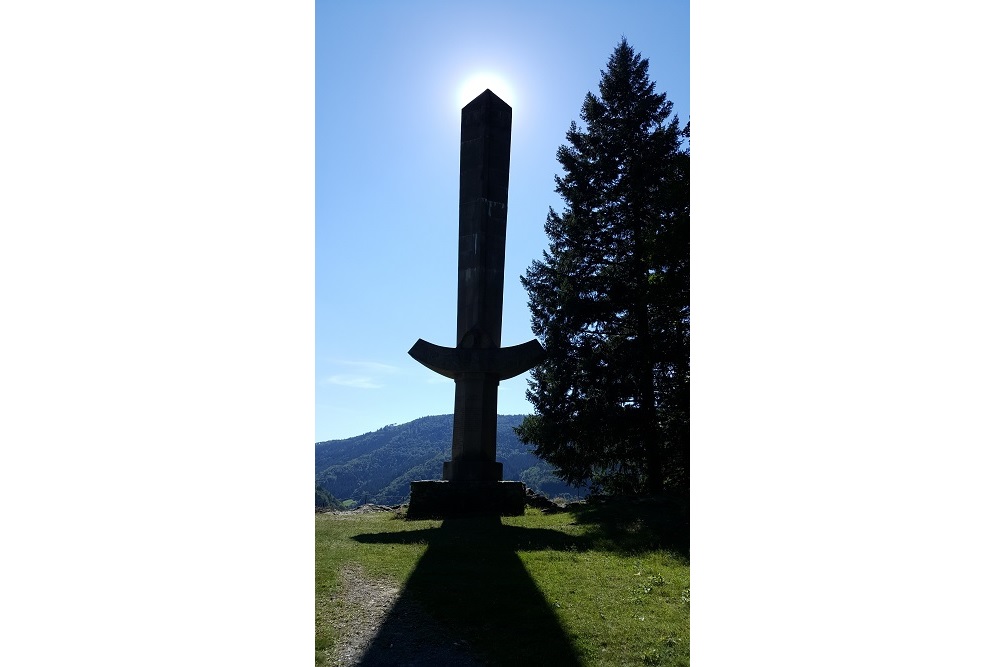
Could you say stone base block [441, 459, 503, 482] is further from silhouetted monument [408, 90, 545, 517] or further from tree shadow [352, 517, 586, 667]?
tree shadow [352, 517, 586, 667]

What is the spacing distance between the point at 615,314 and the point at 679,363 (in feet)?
8.36

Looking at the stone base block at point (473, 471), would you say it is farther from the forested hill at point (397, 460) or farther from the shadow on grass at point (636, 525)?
the forested hill at point (397, 460)

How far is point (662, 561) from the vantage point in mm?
7320

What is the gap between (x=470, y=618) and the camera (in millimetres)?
4965

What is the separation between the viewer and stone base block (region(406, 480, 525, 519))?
11.5 metres

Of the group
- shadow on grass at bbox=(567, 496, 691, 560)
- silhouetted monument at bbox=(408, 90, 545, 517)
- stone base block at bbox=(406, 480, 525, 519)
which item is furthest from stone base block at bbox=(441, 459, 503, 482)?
shadow on grass at bbox=(567, 496, 691, 560)

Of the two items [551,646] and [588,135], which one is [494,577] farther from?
[588,135]

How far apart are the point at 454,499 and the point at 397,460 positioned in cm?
11537

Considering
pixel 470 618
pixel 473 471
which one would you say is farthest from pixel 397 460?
pixel 470 618

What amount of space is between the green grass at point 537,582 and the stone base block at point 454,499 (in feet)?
3.76

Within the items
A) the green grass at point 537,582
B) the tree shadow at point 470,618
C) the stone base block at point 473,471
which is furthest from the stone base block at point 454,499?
the tree shadow at point 470,618

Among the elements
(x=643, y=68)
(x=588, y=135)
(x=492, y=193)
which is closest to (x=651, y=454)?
(x=492, y=193)

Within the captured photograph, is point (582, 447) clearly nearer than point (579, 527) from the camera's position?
No

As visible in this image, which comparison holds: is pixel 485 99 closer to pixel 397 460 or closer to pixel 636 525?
pixel 636 525
